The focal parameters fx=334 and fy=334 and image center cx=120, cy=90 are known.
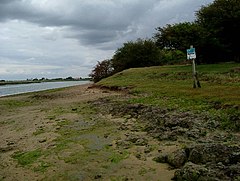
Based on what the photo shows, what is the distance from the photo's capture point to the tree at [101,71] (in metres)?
63.4

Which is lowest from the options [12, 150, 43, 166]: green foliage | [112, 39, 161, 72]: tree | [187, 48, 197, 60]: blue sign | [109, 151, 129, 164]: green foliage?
[12, 150, 43, 166]: green foliage

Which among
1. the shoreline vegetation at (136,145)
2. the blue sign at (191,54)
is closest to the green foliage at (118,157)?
the shoreline vegetation at (136,145)

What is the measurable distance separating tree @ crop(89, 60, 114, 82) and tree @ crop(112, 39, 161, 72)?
261cm

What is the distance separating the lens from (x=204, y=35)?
35.7m

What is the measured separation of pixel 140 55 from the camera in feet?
202

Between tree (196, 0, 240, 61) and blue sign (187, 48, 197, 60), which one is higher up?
tree (196, 0, 240, 61)

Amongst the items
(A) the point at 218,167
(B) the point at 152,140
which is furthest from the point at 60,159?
(A) the point at 218,167

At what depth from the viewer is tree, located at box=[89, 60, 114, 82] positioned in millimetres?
63406

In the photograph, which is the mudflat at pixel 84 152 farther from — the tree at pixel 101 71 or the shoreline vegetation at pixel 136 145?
the tree at pixel 101 71

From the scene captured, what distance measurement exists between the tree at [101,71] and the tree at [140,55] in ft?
8.57

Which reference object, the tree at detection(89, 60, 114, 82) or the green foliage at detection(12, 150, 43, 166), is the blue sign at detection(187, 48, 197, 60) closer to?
the green foliage at detection(12, 150, 43, 166)

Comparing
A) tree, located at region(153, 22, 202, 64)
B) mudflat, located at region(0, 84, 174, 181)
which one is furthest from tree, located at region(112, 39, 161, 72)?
mudflat, located at region(0, 84, 174, 181)

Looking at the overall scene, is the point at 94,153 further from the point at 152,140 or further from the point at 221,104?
the point at 221,104

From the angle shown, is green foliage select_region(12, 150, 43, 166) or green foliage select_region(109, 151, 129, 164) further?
green foliage select_region(12, 150, 43, 166)
